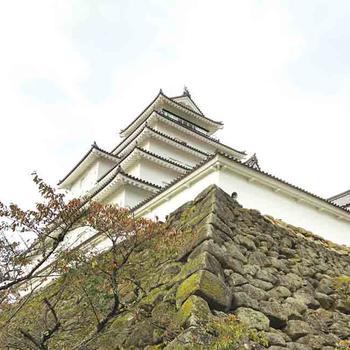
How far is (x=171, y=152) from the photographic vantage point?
16.1 meters

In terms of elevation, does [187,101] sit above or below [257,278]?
above

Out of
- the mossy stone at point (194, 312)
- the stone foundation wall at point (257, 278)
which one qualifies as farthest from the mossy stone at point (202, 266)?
the mossy stone at point (194, 312)

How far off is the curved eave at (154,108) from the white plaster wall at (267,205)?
9338mm

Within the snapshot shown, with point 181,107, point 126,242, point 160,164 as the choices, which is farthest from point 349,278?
point 181,107

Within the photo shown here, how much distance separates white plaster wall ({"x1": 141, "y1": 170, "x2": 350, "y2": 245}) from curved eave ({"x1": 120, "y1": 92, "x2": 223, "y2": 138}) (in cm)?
934

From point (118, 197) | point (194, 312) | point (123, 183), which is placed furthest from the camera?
point (118, 197)

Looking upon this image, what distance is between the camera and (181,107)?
711 inches

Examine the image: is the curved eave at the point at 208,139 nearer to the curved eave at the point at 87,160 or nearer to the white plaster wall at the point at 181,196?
the curved eave at the point at 87,160

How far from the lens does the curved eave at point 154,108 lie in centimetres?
1762

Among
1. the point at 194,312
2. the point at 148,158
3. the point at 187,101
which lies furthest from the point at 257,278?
the point at 187,101

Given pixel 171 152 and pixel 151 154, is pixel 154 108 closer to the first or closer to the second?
pixel 171 152

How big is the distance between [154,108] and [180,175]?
4.46 metres

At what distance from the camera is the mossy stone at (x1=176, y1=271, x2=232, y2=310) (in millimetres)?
5039

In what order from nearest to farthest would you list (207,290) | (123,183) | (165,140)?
1. (207,290)
2. (123,183)
3. (165,140)
